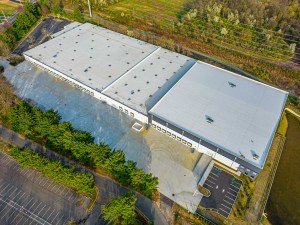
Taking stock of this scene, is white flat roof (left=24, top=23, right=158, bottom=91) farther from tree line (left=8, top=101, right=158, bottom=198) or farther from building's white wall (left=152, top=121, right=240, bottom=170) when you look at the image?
building's white wall (left=152, top=121, right=240, bottom=170)

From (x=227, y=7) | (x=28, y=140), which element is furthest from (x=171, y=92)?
(x=227, y=7)

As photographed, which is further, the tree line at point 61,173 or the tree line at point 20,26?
the tree line at point 20,26

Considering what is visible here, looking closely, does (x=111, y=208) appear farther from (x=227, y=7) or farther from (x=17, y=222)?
(x=227, y=7)

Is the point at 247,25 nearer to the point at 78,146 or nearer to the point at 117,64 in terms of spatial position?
the point at 117,64

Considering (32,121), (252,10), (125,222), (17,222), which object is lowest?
(17,222)

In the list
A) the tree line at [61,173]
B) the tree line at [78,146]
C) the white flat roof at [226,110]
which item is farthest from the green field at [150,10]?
the tree line at [61,173]

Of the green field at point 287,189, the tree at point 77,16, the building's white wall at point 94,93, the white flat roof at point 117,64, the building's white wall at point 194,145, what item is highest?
the tree at point 77,16

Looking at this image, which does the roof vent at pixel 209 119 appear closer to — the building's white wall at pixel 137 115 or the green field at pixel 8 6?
the building's white wall at pixel 137 115
